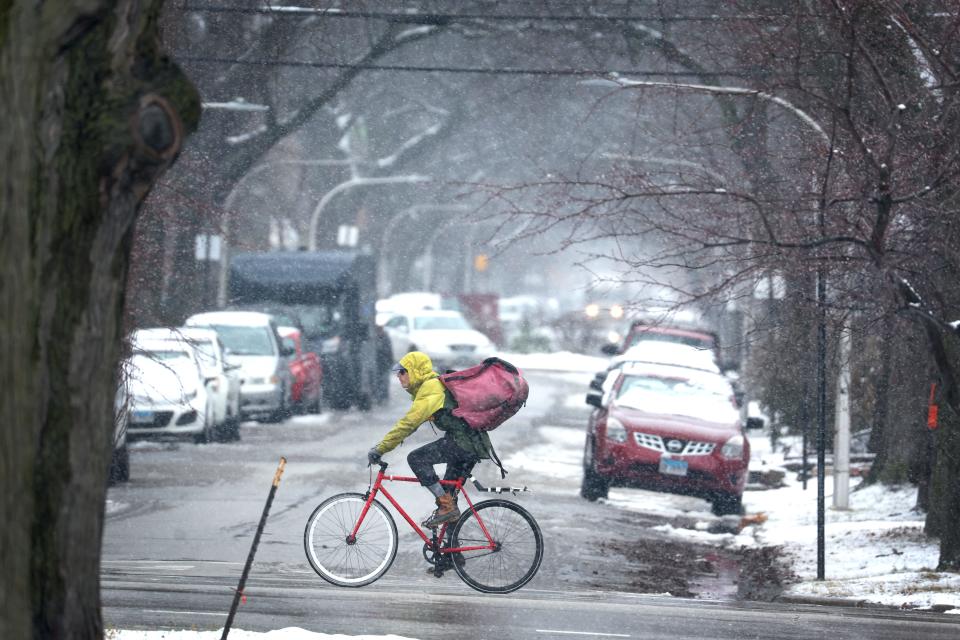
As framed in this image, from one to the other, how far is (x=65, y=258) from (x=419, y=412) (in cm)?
493

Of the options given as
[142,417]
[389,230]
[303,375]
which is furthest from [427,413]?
[389,230]

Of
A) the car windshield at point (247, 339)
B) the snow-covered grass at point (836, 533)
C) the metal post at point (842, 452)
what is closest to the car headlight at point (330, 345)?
the car windshield at point (247, 339)

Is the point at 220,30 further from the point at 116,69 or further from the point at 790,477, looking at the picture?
the point at 116,69

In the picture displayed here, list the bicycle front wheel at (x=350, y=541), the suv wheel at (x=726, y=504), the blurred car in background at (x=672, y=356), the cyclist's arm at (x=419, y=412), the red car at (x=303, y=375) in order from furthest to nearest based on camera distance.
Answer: the red car at (x=303, y=375)
the blurred car in background at (x=672, y=356)
the suv wheel at (x=726, y=504)
the bicycle front wheel at (x=350, y=541)
the cyclist's arm at (x=419, y=412)

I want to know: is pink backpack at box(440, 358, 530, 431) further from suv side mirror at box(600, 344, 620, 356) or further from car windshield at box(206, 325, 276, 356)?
suv side mirror at box(600, 344, 620, 356)

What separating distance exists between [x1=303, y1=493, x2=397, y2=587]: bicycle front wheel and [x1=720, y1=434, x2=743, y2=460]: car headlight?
7.48 meters

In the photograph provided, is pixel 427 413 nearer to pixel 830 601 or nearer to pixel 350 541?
pixel 350 541

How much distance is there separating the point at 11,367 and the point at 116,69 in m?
1.05

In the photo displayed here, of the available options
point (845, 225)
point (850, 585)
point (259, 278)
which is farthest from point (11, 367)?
point (259, 278)

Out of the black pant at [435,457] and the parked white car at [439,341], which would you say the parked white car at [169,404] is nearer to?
the black pant at [435,457]

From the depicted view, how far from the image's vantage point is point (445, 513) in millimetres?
9898

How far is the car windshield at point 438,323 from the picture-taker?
40781 millimetres

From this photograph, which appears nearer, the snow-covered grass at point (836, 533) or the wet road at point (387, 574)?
the wet road at point (387, 574)

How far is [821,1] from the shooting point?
1043 centimetres
